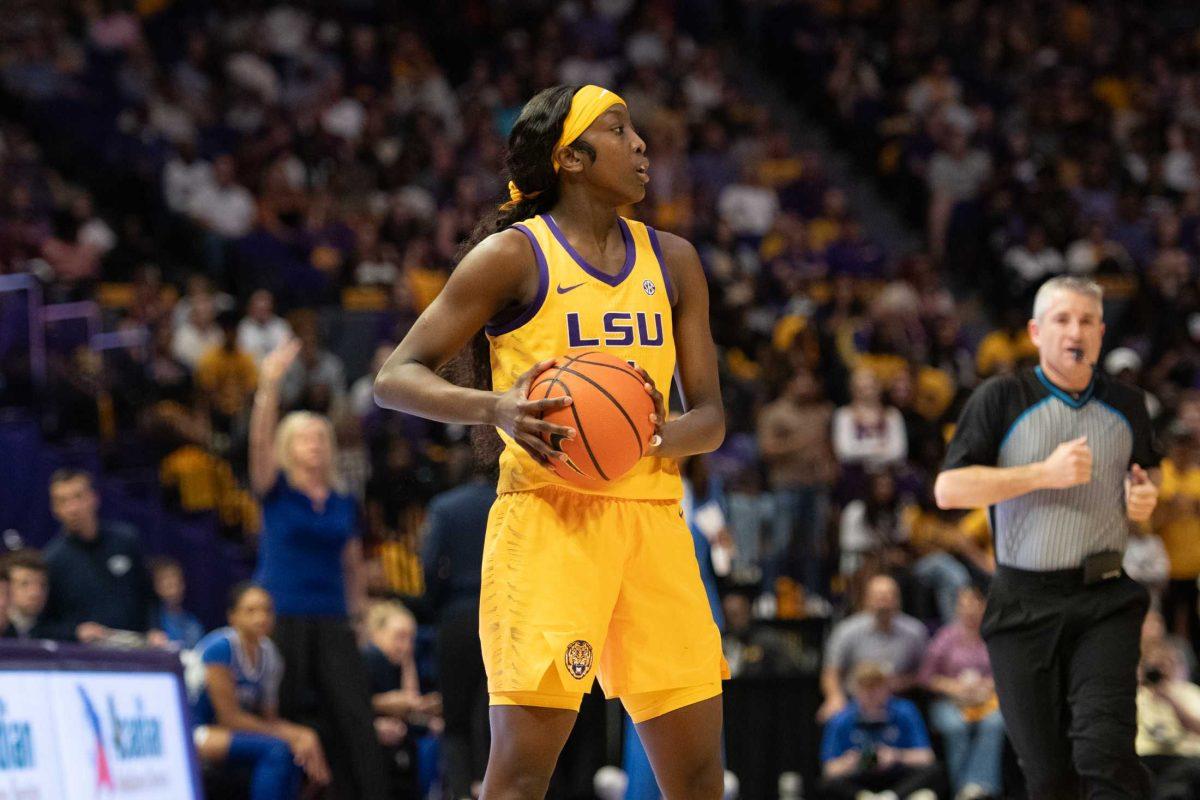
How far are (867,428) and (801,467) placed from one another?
2.75 feet

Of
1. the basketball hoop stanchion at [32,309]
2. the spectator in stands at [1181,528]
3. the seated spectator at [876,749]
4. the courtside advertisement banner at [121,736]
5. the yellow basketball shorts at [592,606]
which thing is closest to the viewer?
the yellow basketball shorts at [592,606]

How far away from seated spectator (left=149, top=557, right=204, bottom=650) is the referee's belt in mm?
6852

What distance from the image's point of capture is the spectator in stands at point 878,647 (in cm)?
1080

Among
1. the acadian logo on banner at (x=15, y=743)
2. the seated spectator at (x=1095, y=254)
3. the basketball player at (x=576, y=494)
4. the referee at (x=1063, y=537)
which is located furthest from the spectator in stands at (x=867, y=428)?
the basketball player at (x=576, y=494)

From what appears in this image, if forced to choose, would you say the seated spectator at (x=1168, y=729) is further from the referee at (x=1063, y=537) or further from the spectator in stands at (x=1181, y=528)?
the referee at (x=1063, y=537)

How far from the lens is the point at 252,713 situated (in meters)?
8.64

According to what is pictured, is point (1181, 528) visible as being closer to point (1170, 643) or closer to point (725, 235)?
point (1170, 643)

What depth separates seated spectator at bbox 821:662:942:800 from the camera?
384 inches

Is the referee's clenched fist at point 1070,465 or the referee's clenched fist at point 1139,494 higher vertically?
the referee's clenched fist at point 1070,465

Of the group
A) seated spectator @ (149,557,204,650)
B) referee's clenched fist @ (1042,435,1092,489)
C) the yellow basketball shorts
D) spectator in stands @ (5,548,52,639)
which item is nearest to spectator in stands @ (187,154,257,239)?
seated spectator @ (149,557,204,650)

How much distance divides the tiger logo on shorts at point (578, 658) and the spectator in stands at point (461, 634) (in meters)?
4.16

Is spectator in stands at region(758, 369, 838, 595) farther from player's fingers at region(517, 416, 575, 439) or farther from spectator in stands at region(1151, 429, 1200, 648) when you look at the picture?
player's fingers at region(517, 416, 575, 439)

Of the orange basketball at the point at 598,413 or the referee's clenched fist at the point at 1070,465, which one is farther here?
the referee's clenched fist at the point at 1070,465

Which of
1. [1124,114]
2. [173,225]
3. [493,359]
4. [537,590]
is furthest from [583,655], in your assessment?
[1124,114]
